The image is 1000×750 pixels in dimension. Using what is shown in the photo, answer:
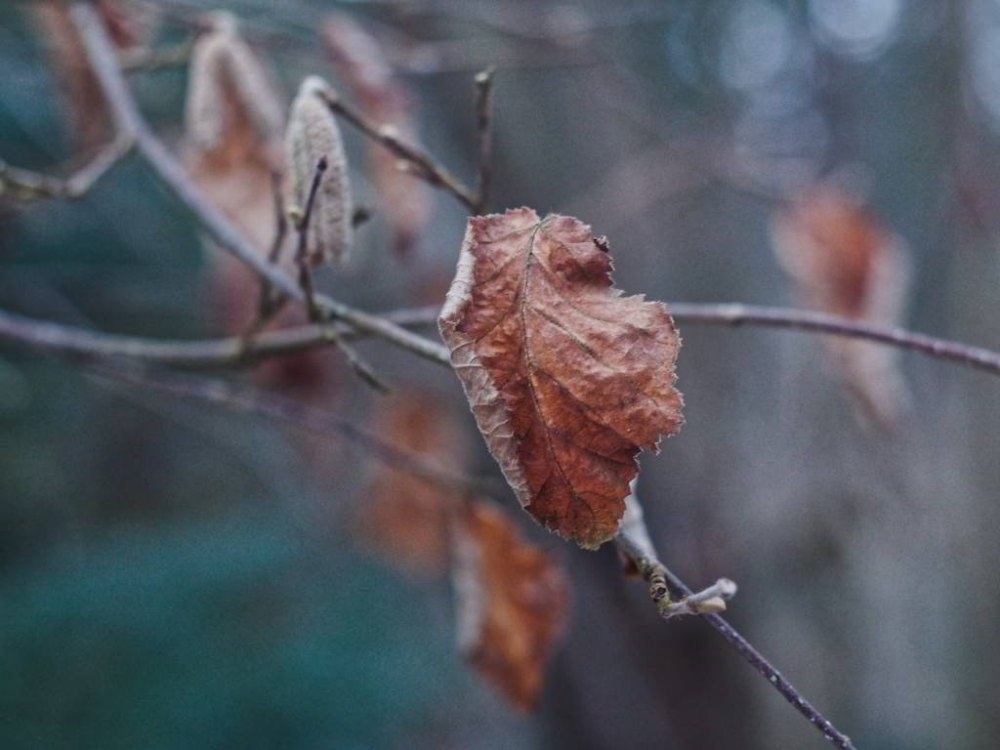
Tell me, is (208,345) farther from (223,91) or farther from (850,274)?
(850,274)

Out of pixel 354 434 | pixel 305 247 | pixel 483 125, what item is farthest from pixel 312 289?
pixel 354 434

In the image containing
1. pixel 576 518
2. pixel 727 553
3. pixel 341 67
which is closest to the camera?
pixel 576 518

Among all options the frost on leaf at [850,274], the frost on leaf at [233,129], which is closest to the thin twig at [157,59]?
the frost on leaf at [233,129]

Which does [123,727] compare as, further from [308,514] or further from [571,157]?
[571,157]

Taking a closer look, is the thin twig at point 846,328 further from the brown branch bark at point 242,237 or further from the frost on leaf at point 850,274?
the frost on leaf at point 850,274

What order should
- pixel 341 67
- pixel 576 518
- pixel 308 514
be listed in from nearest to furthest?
pixel 576 518 → pixel 341 67 → pixel 308 514

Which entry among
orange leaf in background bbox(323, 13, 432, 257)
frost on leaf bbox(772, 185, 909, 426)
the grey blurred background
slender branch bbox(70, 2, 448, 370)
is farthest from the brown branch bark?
frost on leaf bbox(772, 185, 909, 426)

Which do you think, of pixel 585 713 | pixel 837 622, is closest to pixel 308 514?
pixel 585 713
